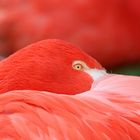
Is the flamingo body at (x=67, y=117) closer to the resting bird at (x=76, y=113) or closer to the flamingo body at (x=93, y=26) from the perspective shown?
the resting bird at (x=76, y=113)

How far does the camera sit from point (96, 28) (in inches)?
57.9

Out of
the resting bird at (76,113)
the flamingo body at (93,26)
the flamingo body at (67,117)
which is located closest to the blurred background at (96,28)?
the flamingo body at (93,26)

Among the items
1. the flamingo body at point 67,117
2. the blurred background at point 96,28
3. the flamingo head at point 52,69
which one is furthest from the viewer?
the blurred background at point 96,28

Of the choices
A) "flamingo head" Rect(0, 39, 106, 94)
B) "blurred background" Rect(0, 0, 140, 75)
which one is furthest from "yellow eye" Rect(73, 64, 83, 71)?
"blurred background" Rect(0, 0, 140, 75)

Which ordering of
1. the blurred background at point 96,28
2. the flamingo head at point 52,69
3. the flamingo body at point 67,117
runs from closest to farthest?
the flamingo body at point 67,117 < the flamingo head at point 52,69 < the blurred background at point 96,28

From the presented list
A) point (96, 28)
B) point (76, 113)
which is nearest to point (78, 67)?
point (76, 113)

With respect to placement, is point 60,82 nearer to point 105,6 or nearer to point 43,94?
point 43,94

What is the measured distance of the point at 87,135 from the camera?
636mm

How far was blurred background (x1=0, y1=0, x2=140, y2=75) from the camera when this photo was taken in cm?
147

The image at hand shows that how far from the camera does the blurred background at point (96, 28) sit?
4.82 ft

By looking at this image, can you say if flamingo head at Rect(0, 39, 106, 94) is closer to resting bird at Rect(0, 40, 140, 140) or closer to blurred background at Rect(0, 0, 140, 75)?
resting bird at Rect(0, 40, 140, 140)

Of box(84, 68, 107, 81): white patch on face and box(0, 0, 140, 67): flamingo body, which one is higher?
box(0, 0, 140, 67): flamingo body

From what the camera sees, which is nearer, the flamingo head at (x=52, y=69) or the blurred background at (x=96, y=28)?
the flamingo head at (x=52, y=69)

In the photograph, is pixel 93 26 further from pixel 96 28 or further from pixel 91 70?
pixel 91 70
